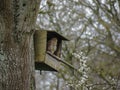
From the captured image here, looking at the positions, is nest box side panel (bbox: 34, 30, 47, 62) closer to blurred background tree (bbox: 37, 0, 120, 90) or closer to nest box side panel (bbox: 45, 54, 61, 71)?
nest box side panel (bbox: 45, 54, 61, 71)

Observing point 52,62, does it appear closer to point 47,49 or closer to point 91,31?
point 47,49

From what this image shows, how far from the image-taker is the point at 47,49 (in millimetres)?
4020

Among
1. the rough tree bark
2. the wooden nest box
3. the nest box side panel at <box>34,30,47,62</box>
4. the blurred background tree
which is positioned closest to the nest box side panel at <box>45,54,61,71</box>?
the wooden nest box

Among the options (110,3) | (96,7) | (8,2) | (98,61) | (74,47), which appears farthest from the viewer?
(98,61)

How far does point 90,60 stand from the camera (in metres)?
9.50

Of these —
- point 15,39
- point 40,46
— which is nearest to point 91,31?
point 40,46

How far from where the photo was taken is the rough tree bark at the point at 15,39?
269 cm

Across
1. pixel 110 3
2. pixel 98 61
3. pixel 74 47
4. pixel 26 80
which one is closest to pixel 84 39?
pixel 74 47

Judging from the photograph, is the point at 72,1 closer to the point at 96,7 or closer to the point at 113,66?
the point at 96,7

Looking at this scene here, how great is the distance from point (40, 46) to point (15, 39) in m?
0.94

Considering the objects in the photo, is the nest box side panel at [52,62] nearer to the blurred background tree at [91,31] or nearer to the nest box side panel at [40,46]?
the nest box side panel at [40,46]

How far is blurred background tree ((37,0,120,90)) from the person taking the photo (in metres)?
8.09

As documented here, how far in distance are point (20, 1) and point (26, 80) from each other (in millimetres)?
586

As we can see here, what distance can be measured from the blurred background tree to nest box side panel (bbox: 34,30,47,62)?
422cm
